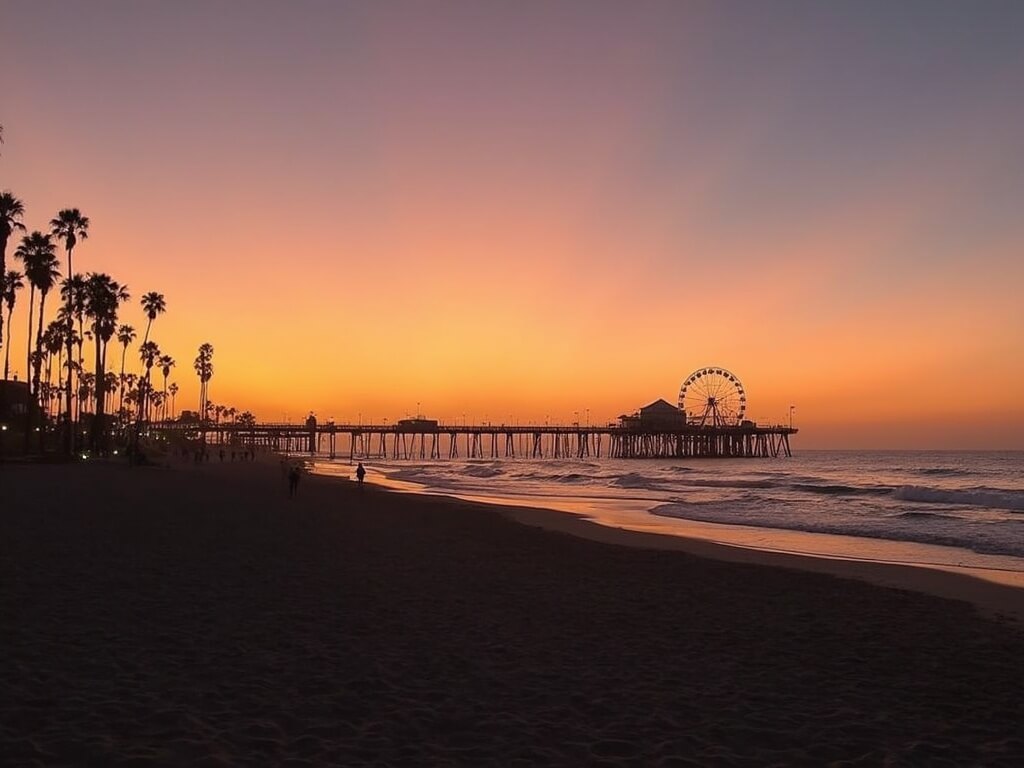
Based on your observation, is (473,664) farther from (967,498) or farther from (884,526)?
(967,498)

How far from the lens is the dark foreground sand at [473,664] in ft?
17.6

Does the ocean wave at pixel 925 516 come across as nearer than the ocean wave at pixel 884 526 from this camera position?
No

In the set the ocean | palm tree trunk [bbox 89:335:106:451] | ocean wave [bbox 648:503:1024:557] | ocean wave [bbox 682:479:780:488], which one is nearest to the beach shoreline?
the ocean

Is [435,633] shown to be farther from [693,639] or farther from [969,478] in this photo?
[969,478]

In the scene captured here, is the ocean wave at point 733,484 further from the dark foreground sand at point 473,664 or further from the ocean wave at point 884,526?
the dark foreground sand at point 473,664

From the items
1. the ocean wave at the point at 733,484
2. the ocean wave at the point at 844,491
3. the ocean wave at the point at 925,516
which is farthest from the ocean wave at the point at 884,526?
the ocean wave at the point at 733,484

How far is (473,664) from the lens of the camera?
7.48 meters

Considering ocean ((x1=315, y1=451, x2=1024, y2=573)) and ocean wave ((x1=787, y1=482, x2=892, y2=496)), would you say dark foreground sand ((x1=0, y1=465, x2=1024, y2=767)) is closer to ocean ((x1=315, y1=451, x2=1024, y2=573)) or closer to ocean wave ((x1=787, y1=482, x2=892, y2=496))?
ocean ((x1=315, y1=451, x2=1024, y2=573))

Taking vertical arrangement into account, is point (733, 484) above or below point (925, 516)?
below

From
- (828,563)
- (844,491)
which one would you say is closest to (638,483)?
(844,491)

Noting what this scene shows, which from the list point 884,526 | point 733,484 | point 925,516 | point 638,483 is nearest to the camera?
point 884,526

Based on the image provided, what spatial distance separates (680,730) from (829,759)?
3.37ft

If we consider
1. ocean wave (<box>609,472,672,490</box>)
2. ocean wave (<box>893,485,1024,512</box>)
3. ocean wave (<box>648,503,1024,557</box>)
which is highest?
ocean wave (<box>648,503,1024,557</box>)

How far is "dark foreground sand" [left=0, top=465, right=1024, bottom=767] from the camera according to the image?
536 centimetres
